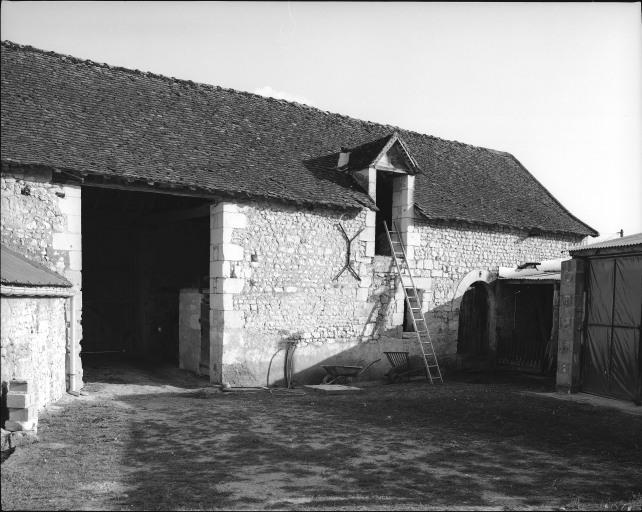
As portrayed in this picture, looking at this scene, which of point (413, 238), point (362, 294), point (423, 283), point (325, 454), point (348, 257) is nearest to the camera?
point (325, 454)

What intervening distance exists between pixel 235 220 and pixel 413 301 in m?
5.09

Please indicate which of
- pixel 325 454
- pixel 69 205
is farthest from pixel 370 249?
pixel 325 454

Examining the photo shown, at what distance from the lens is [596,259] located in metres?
11.5

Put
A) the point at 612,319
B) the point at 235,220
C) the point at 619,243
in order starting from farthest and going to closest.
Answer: the point at 235,220, the point at 612,319, the point at 619,243

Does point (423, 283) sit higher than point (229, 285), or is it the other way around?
point (229, 285)

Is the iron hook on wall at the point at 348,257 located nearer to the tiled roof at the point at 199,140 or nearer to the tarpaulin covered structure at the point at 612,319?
the tiled roof at the point at 199,140

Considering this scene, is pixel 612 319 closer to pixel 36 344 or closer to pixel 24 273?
pixel 36 344

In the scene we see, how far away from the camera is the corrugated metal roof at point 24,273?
778 cm

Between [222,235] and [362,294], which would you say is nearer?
[222,235]

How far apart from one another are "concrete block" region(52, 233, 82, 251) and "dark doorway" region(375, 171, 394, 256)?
7.06 m

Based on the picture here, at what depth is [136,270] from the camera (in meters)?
16.8

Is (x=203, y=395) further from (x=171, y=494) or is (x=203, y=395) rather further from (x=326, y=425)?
(x=171, y=494)

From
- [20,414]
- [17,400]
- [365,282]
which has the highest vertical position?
[365,282]

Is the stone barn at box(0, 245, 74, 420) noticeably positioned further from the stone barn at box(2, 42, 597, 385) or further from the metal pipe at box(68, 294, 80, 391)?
the stone barn at box(2, 42, 597, 385)
